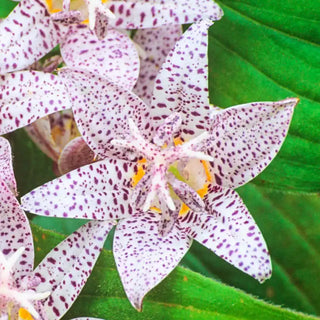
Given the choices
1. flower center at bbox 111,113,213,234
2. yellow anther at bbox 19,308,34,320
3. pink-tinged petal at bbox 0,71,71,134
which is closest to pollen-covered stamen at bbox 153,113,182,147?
flower center at bbox 111,113,213,234

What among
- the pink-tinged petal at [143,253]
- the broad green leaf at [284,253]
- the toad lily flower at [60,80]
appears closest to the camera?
the pink-tinged petal at [143,253]

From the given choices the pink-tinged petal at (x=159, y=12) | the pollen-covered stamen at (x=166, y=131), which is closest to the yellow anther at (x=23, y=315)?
the pollen-covered stamen at (x=166, y=131)

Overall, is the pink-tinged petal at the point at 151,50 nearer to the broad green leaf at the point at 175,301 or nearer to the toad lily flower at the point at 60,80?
the toad lily flower at the point at 60,80

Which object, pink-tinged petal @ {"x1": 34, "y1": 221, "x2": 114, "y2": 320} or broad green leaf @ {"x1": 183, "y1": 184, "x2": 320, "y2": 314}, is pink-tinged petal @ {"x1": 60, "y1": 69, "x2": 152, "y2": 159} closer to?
pink-tinged petal @ {"x1": 34, "y1": 221, "x2": 114, "y2": 320}

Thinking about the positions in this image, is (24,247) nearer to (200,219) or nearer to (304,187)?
Result: (200,219)

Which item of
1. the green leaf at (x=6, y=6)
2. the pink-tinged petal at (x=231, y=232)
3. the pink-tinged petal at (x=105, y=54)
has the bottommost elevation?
the pink-tinged petal at (x=231, y=232)

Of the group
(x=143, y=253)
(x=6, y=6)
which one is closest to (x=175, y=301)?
(x=143, y=253)
